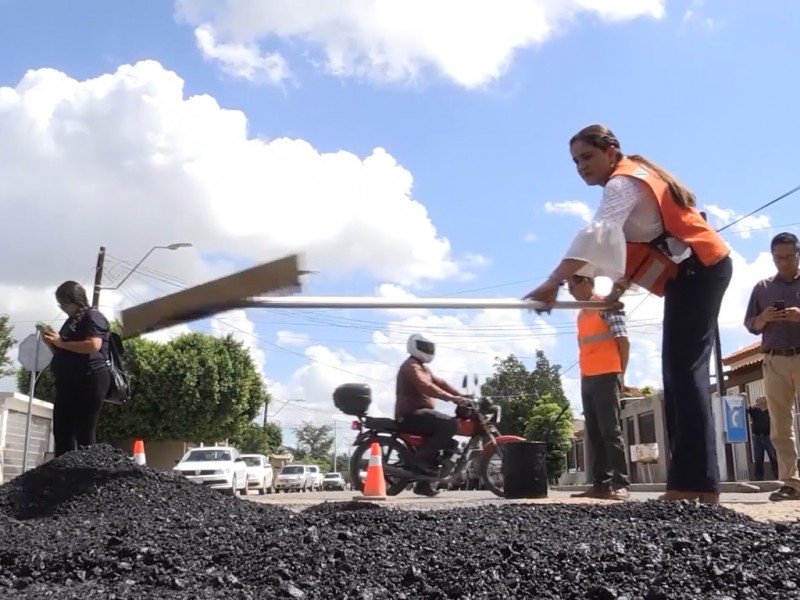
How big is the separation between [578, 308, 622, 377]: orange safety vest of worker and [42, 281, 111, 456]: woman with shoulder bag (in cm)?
307

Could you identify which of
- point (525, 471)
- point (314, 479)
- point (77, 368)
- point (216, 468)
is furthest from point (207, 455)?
point (314, 479)

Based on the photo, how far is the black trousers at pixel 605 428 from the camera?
5426 millimetres

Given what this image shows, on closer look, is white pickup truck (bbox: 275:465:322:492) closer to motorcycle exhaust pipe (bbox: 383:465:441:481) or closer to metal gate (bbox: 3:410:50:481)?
metal gate (bbox: 3:410:50:481)

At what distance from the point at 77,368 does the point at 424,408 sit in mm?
3235

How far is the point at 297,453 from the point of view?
383 feet

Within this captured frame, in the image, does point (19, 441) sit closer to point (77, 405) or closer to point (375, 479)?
point (375, 479)

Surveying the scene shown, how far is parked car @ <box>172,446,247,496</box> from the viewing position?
68.9 feet

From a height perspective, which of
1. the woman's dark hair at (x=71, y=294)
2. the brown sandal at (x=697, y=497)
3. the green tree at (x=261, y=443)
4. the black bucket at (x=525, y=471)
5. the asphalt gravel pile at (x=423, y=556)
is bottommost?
the asphalt gravel pile at (x=423, y=556)

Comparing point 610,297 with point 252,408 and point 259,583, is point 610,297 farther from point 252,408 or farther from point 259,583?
point 252,408

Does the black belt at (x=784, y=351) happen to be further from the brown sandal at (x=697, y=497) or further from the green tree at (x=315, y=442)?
the green tree at (x=315, y=442)

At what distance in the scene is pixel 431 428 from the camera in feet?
25.8

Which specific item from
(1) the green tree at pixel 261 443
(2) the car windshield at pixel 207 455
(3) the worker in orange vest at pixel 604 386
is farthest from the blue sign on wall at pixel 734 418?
(1) the green tree at pixel 261 443

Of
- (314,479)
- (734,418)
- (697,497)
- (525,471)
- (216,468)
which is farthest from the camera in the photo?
(314,479)

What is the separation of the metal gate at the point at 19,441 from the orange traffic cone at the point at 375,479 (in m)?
15.4
